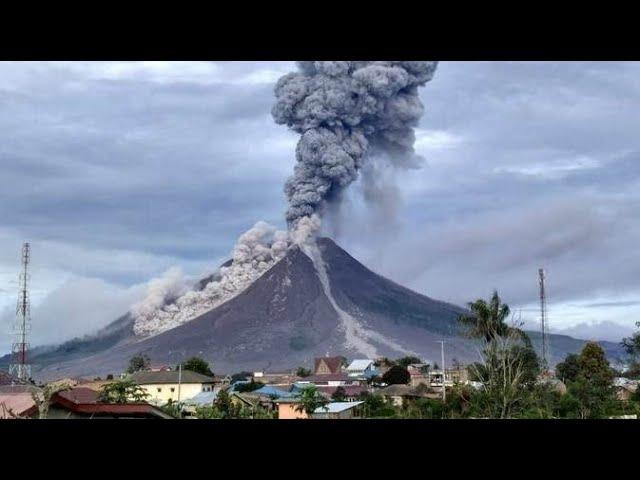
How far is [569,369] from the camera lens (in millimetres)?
25109

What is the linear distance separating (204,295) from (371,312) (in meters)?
14.5

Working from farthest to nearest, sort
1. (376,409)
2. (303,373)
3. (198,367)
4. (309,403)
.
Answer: (303,373), (198,367), (376,409), (309,403)

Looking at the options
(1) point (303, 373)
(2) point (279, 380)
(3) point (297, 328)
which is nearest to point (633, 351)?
(2) point (279, 380)

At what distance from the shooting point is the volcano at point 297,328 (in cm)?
6738

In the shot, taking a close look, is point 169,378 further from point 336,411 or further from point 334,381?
point 336,411

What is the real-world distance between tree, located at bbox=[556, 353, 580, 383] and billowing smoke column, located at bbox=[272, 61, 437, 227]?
83.0 feet

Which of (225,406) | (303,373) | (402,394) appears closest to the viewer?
(225,406)

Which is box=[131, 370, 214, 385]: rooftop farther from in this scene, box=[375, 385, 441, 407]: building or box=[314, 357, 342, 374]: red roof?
box=[314, 357, 342, 374]: red roof

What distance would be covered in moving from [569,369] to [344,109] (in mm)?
27051

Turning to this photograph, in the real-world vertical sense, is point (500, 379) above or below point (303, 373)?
below

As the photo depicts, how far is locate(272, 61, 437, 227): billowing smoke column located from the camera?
48938 mm

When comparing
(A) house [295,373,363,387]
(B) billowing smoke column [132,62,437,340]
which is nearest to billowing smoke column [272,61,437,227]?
(B) billowing smoke column [132,62,437,340]
